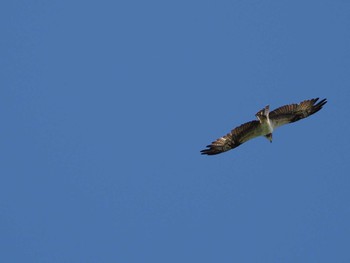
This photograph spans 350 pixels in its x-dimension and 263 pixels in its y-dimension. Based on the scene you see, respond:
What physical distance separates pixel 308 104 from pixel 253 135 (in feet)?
7.11

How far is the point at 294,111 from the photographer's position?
190ft

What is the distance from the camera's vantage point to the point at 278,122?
58.2 m

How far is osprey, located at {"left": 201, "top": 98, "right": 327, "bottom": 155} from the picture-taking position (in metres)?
57.7

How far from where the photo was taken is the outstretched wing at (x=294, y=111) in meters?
57.8

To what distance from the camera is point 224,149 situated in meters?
57.9

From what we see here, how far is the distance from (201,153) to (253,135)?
1.95 metres

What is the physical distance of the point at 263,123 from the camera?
57719mm

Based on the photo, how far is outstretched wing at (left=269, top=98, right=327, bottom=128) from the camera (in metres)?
57.8

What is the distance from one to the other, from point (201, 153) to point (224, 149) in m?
0.84

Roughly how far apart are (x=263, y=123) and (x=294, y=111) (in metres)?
1.18

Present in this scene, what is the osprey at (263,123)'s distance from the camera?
5769cm

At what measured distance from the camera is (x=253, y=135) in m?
58.1

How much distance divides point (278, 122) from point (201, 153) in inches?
115
